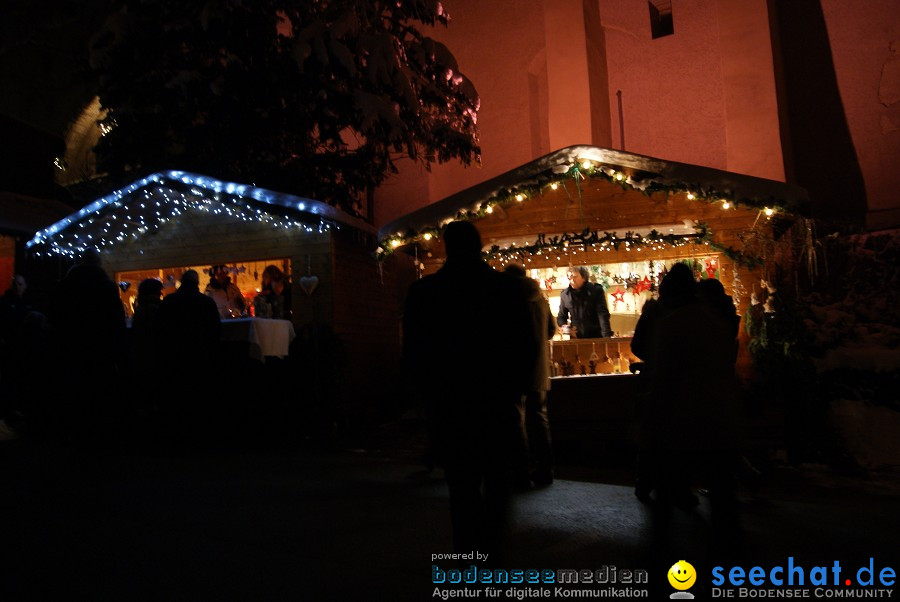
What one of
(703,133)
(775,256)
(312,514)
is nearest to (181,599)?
(312,514)

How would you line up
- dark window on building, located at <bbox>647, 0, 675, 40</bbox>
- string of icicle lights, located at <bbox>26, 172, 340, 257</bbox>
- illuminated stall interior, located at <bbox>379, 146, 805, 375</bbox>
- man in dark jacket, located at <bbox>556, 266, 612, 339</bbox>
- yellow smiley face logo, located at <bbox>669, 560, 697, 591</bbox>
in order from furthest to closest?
1. dark window on building, located at <bbox>647, 0, 675, 40</bbox>
2. string of icicle lights, located at <bbox>26, 172, 340, 257</bbox>
3. man in dark jacket, located at <bbox>556, 266, 612, 339</bbox>
4. illuminated stall interior, located at <bbox>379, 146, 805, 375</bbox>
5. yellow smiley face logo, located at <bbox>669, 560, 697, 591</bbox>

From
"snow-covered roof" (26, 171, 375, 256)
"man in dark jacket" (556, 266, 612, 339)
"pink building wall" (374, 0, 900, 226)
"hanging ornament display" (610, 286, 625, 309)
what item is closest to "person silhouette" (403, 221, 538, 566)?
"man in dark jacket" (556, 266, 612, 339)

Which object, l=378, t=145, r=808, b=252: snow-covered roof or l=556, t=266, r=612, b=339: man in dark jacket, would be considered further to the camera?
l=556, t=266, r=612, b=339: man in dark jacket

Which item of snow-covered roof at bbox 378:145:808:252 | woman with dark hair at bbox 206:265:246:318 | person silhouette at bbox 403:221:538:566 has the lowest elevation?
person silhouette at bbox 403:221:538:566

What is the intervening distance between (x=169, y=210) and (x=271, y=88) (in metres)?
3.74

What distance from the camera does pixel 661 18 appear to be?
14.6 meters

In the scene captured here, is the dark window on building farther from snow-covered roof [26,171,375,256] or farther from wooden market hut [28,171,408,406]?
snow-covered roof [26,171,375,256]

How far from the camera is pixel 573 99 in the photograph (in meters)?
13.3

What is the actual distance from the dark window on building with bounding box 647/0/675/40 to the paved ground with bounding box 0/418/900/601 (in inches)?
458

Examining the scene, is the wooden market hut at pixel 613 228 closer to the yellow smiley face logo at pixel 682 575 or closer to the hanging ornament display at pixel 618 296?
the hanging ornament display at pixel 618 296

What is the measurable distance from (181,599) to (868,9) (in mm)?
15488

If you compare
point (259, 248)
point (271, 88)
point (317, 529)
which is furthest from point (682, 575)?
point (271, 88)

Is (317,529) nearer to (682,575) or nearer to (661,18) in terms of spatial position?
(682,575)

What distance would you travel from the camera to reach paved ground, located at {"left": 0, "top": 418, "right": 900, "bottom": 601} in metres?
3.30
